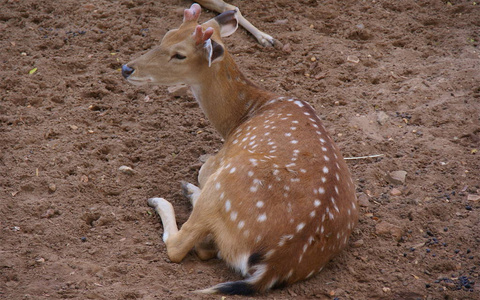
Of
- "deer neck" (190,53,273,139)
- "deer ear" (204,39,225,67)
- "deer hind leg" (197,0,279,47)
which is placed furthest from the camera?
"deer hind leg" (197,0,279,47)

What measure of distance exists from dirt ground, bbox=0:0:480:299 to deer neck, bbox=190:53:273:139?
425mm

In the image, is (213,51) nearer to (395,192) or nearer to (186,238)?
(186,238)

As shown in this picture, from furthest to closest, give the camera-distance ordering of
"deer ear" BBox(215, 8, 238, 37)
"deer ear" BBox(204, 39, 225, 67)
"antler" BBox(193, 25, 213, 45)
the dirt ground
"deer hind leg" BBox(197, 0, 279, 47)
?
"deer hind leg" BBox(197, 0, 279, 47), "deer ear" BBox(215, 8, 238, 37), "antler" BBox(193, 25, 213, 45), "deer ear" BBox(204, 39, 225, 67), the dirt ground

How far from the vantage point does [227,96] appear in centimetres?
464

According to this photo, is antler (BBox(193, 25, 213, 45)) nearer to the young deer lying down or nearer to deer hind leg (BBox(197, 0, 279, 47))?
the young deer lying down

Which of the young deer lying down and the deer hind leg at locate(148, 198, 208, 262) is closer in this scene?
the young deer lying down

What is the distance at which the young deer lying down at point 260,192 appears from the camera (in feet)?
10.9

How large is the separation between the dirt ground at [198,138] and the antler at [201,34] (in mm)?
1004

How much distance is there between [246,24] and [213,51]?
227 centimetres

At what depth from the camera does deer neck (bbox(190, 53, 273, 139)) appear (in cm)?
459

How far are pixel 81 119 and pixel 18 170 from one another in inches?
34.2

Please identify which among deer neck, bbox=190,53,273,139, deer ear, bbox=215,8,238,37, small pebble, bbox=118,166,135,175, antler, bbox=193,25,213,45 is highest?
antler, bbox=193,25,213,45

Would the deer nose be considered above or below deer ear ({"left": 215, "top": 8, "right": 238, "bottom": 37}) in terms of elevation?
below

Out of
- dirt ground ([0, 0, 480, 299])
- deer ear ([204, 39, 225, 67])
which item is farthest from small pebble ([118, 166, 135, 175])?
deer ear ([204, 39, 225, 67])
